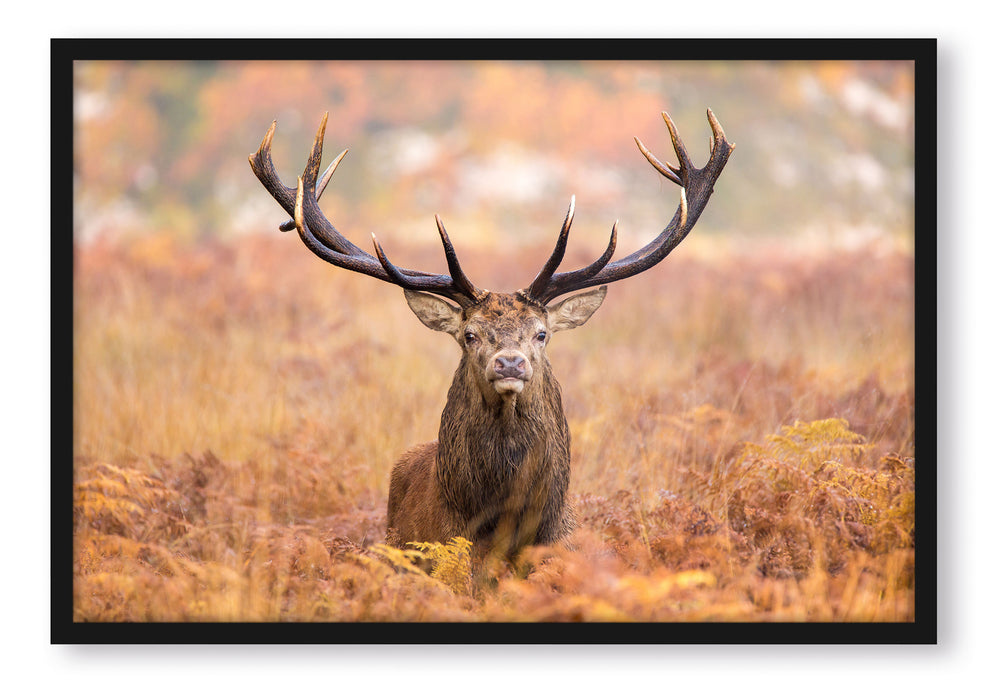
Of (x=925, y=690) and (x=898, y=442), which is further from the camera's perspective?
(x=898, y=442)

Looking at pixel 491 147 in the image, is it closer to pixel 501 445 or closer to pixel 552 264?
pixel 552 264

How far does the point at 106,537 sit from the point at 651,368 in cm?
474

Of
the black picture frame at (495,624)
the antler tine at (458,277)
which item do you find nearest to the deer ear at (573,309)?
the antler tine at (458,277)

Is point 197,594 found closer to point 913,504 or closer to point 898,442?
point 913,504

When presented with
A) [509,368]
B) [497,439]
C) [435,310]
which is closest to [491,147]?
[435,310]

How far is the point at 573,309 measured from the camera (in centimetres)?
555

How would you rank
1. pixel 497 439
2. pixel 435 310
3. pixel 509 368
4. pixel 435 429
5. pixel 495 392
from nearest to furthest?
pixel 509 368 → pixel 495 392 → pixel 497 439 → pixel 435 310 → pixel 435 429

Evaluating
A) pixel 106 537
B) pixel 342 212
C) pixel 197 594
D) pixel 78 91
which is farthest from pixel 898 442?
pixel 342 212

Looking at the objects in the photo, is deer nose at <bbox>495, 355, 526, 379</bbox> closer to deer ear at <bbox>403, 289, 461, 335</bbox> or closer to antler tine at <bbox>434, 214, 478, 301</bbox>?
antler tine at <bbox>434, 214, 478, 301</bbox>

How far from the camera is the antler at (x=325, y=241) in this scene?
5.24m

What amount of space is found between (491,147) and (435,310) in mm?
8075

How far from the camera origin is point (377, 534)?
6336 mm

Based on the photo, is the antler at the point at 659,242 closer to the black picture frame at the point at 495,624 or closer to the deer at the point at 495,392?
the deer at the point at 495,392
